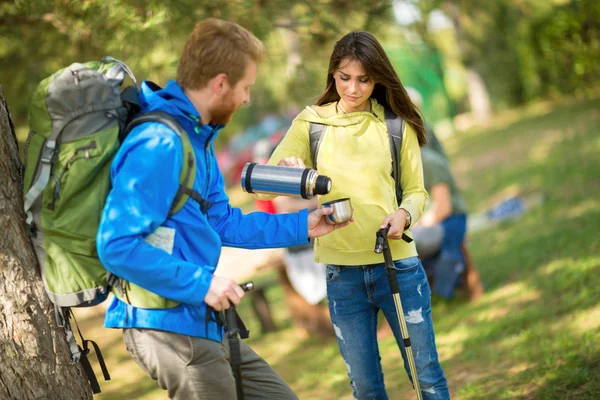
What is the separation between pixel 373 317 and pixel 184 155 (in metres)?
1.25

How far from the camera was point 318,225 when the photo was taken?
2.77 meters

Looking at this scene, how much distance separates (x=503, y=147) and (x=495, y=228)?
4726 millimetres

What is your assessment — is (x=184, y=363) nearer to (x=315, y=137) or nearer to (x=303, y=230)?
(x=303, y=230)

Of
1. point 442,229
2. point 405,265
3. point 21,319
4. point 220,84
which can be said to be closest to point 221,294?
point 220,84

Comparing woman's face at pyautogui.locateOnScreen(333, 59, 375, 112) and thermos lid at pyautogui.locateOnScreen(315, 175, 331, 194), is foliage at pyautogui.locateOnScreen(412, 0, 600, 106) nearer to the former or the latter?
woman's face at pyautogui.locateOnScreen(333, 59, 375, 112)

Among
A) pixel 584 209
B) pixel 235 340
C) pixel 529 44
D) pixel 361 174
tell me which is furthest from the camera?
pixel 529 44

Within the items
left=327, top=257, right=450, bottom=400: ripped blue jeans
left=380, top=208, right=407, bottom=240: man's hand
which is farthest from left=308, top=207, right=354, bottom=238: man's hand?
left=327, top=257, right=450, bottom=400: ripped blue jeans

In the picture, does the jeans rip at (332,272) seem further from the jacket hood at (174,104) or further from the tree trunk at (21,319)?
the tree trunk at (21,319)

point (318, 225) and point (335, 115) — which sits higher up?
point (335, 115)

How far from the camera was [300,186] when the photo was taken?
2639 millimetres

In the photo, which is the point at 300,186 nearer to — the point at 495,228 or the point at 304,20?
the point at 304,20

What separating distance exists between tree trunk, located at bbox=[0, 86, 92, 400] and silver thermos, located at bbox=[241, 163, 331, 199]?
0.89 metres

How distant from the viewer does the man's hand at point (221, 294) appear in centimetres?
222

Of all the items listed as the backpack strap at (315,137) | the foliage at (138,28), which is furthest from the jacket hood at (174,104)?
the foliage at (138,28)
